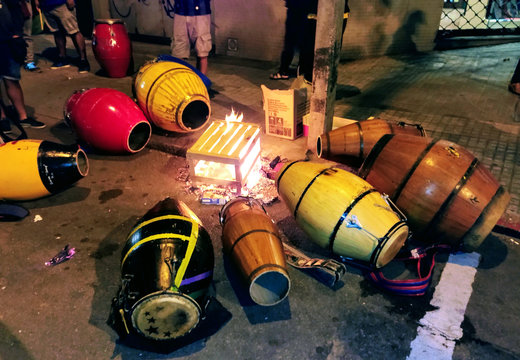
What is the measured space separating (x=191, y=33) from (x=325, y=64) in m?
3.53

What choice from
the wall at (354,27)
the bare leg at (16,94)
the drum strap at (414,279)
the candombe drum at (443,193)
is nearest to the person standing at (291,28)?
the wall at (354,27)

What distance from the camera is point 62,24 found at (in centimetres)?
837

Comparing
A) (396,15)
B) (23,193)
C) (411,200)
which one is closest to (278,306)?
(411,200)

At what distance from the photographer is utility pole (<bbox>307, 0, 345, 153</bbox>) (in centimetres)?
435

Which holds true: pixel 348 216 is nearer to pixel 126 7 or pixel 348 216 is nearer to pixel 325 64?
pixel 325 64

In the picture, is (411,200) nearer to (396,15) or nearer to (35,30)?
(396,15)

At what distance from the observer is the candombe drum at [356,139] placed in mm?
4172

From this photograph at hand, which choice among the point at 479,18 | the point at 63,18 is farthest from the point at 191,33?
the point at 479,18

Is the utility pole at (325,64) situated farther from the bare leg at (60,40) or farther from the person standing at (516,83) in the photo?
the bare leg at (60,40)

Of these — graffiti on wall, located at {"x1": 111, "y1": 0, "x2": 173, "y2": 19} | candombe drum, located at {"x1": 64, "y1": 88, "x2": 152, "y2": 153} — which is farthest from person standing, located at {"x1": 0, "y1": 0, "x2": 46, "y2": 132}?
graffiti on wall, located at {"x1": 111, "y1": 0, "x2": 173, "y2": 19}

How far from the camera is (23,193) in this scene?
166 inches

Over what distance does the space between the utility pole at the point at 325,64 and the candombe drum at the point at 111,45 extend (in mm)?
5187

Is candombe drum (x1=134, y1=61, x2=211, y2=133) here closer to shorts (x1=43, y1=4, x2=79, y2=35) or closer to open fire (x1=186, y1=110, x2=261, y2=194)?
open fire (x1=186, y1=110, x2=261, y2=194)

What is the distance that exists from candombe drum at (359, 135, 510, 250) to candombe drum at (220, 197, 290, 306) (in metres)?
1.31
